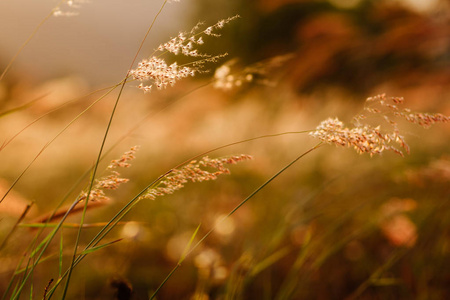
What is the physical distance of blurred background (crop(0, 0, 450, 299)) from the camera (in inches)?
48.1

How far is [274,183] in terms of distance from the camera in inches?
96.9

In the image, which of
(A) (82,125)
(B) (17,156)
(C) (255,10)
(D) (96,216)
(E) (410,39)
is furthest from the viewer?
(C) (255,10)

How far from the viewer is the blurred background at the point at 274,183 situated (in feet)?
4.00

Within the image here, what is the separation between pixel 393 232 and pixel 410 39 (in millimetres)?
1203

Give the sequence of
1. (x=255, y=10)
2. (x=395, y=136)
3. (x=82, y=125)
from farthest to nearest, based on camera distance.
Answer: (x=255, y=10)
(x=82, y=125)
(x=395, y=136)

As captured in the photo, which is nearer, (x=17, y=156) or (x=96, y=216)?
(x=96, y=216)

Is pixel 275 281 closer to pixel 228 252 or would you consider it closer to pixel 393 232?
pixel 228 252

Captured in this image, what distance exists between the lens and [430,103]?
321cm

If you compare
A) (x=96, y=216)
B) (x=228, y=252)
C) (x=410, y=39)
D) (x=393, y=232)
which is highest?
(x=410, y=39)

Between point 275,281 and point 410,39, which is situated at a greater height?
point 410,39

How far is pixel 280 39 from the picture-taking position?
14.9 ft

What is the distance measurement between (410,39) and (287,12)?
8.43ft

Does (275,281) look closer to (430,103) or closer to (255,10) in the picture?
(430,103)

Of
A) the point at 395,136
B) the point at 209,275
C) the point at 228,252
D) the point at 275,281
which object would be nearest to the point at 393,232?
the point at 275,281
